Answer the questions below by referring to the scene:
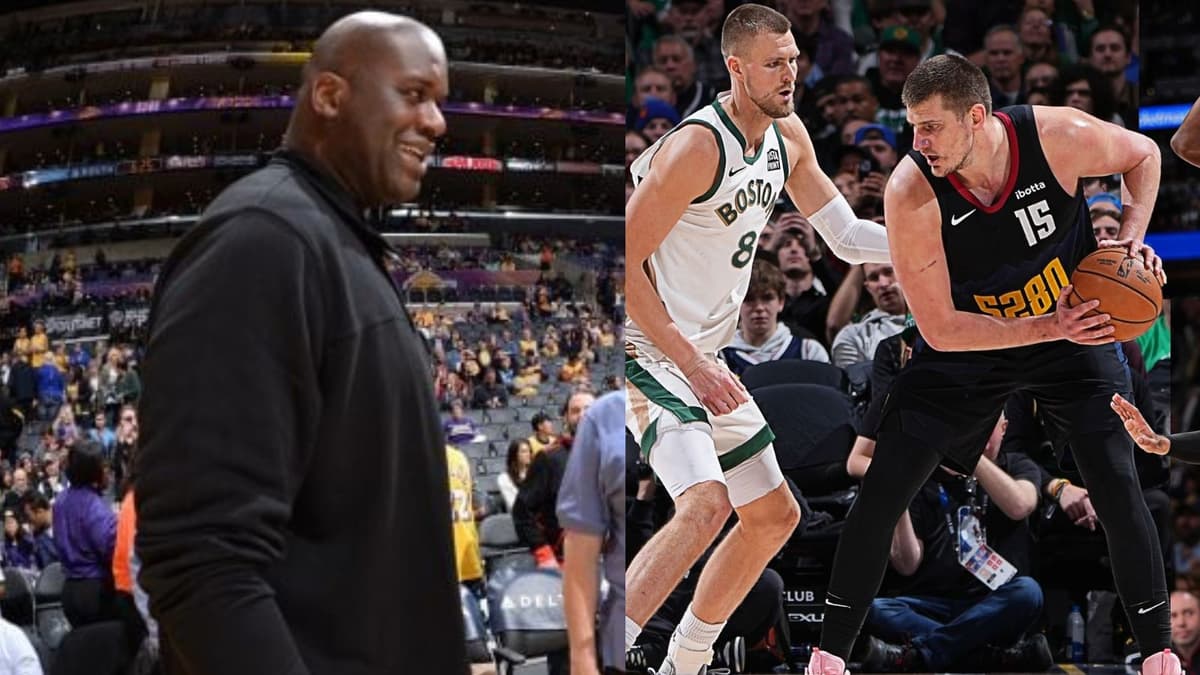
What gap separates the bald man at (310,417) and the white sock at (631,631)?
150 inches

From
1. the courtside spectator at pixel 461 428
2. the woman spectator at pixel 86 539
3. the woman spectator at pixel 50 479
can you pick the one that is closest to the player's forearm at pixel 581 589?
the courtside spectator at pixel 461 428

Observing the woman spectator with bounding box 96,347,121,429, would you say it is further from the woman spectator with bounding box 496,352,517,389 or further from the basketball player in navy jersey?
the basketball player in navy jersey

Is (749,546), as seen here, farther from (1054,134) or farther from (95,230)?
(95,230)

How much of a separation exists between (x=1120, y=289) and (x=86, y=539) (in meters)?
3.97

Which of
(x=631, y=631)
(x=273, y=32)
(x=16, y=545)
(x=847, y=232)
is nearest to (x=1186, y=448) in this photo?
(x=847, y=232)

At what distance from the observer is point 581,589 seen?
17.6 feet

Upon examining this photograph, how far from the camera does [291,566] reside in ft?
4.25

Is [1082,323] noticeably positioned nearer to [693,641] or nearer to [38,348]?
[693,641]

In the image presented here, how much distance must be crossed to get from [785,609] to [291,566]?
164 inches

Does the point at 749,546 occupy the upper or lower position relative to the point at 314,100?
lower

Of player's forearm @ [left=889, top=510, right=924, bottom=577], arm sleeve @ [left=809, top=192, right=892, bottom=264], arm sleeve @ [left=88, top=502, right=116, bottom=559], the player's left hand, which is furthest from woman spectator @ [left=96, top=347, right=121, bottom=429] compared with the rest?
the player's left hand

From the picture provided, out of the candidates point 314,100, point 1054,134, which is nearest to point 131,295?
point 1054,134

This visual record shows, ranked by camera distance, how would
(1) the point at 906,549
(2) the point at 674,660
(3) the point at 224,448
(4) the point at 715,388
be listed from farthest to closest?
(1) the point at 906,549
(2) the point at 674,660
(4) the point at 715,388
(3) the point at 224,448

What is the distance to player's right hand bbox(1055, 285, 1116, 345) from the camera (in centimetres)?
458
